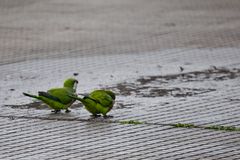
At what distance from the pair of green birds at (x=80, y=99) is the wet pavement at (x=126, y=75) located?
0.11 meters

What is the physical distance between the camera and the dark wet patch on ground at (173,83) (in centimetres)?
919

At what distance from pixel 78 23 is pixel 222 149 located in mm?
7887

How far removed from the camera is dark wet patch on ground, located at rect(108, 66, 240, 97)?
30.2 ft

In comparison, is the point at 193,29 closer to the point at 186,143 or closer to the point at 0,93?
the point at 0,93

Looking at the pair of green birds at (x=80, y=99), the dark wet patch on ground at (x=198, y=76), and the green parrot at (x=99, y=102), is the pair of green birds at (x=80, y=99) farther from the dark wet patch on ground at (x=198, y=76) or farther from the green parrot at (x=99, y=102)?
the dark wet patch on ground at (x=198, y=76)

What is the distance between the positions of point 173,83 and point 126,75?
0.79 m

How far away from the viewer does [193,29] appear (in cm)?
1356

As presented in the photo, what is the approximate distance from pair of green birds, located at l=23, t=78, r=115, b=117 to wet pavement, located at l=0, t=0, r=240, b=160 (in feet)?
0.36

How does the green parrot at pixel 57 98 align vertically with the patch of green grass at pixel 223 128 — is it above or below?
above

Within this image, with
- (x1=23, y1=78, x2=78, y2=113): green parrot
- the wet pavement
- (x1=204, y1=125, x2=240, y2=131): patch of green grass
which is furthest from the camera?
(x1=23, y1=78, x2=78, y2=113): green parrot

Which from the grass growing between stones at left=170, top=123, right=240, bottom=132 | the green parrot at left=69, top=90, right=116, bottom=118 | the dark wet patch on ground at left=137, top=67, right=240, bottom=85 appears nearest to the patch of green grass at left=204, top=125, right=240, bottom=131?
the grass growing between stones at left=170, top=123, right=240, bottom=132

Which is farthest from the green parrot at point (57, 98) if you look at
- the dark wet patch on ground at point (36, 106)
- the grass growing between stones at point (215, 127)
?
the grass growing between stones at point (215, 127)

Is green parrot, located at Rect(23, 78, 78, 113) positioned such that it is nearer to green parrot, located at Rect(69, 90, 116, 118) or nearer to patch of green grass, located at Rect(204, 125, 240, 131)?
green parrot, located at Rect(69, 90, 116, 118)

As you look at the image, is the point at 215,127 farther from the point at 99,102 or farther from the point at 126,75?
the point at 126,75
